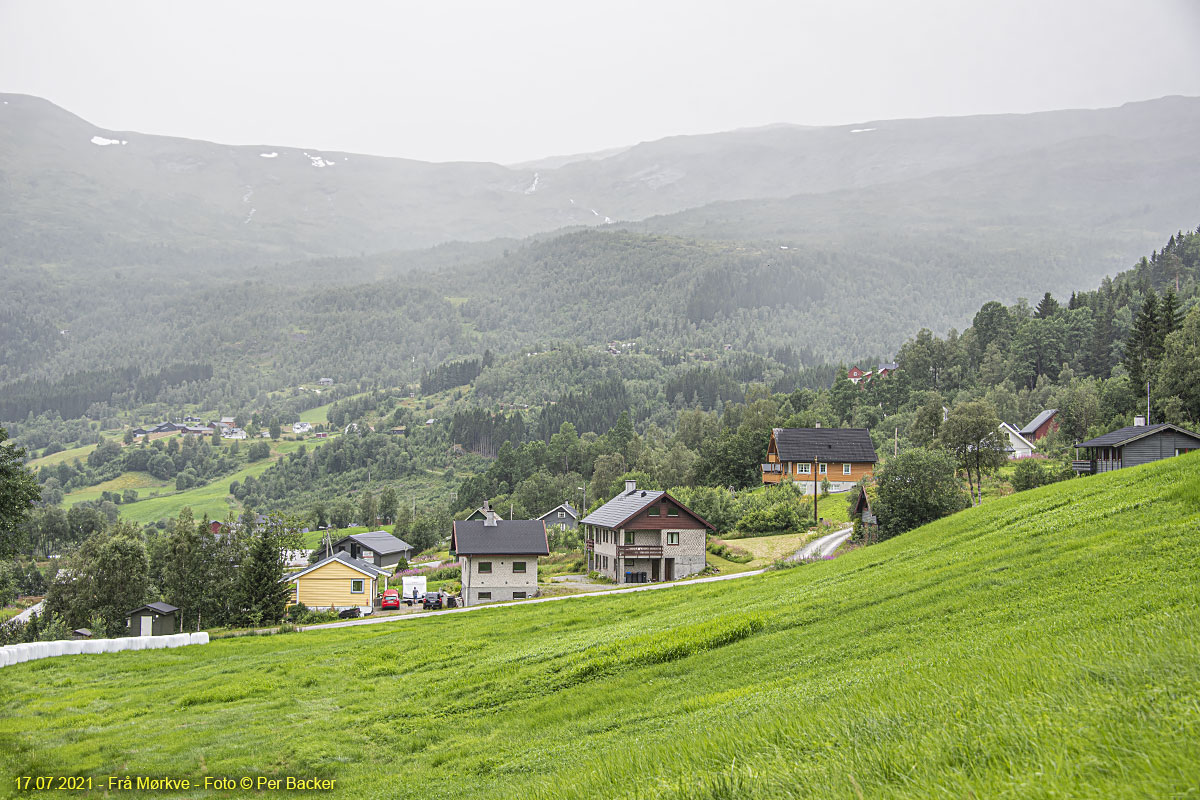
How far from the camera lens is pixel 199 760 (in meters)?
14.3

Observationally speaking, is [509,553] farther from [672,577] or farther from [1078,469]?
[1078,469]

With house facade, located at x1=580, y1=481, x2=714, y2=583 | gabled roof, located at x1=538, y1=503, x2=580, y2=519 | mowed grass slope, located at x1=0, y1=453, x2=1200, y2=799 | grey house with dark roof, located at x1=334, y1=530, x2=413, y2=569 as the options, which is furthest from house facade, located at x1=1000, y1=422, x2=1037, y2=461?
grey house with dark roof, located at x1=334, y1=530, x2=413, y2=569

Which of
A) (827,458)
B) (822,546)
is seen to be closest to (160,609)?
(822,546)

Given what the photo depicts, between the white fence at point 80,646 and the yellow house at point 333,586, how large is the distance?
89.7 ft

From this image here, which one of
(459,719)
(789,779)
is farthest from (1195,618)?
(459,719)

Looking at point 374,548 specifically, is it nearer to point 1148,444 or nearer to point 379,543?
point 379,543

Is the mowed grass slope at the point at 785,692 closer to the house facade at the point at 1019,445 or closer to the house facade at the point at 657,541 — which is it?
the house facade at the point at 657,541

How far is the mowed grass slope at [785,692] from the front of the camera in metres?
5.77

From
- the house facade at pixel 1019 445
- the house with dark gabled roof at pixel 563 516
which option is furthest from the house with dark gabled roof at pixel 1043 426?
the house with dark gabled roof at pixel 563 516

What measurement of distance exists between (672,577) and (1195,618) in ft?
194

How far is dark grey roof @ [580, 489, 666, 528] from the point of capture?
66125mm

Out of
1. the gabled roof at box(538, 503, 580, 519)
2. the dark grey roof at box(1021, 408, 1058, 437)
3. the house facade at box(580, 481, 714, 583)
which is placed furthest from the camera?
the gabled roof at box(538, 503, 580, 519)

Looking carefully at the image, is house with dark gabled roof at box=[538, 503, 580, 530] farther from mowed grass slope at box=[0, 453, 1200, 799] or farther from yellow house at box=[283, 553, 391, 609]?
mowed grass slope at box=[0, 453, 1200, 799]

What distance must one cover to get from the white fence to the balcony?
3516cm
